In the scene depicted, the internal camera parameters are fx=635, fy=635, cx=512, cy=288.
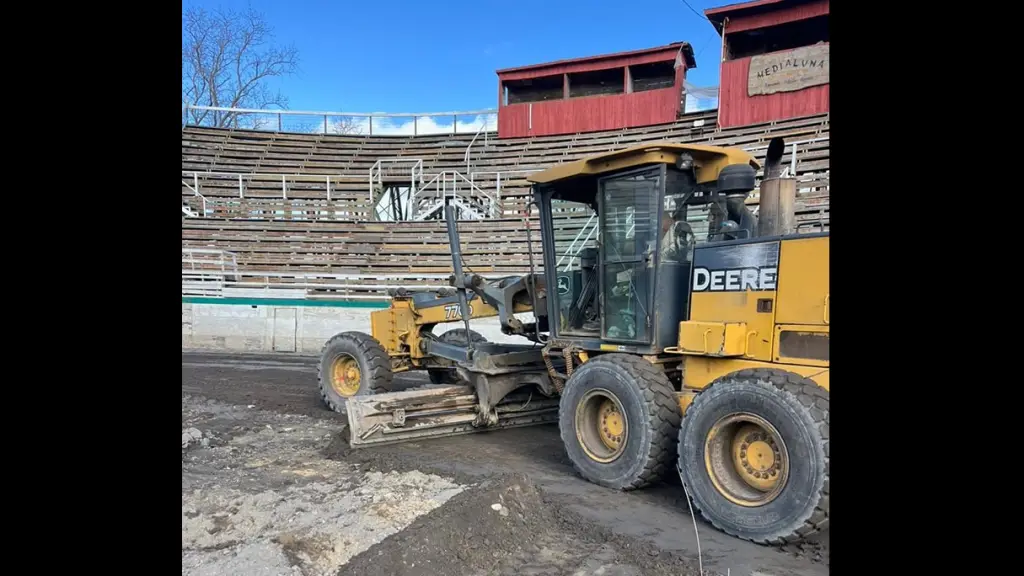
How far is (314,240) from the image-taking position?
63.7 ft

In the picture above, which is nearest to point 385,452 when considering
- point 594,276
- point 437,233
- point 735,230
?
point 594,276

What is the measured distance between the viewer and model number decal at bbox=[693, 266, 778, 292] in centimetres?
411

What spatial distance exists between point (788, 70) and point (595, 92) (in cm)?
716

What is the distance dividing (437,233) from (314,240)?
3.85m

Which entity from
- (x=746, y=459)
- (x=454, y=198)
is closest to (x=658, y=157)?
(x=746, y=459)

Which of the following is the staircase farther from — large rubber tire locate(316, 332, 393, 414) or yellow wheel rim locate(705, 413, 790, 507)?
yellow wheel rim locate(705, 413, 790, 507)

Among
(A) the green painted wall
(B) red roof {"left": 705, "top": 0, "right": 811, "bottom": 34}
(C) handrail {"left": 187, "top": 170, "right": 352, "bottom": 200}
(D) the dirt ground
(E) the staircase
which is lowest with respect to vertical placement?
(D) the dirt ground

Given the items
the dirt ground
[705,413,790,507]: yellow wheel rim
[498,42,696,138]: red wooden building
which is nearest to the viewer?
the dirt ground

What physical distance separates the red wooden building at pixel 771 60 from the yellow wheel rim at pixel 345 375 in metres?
17.2

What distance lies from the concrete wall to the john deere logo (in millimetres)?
9313

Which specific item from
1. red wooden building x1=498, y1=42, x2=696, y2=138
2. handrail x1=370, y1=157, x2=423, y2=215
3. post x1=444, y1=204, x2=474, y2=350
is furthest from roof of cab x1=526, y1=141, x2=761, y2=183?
red wooden building x1=498, y1=42, x2=696, y2=138
